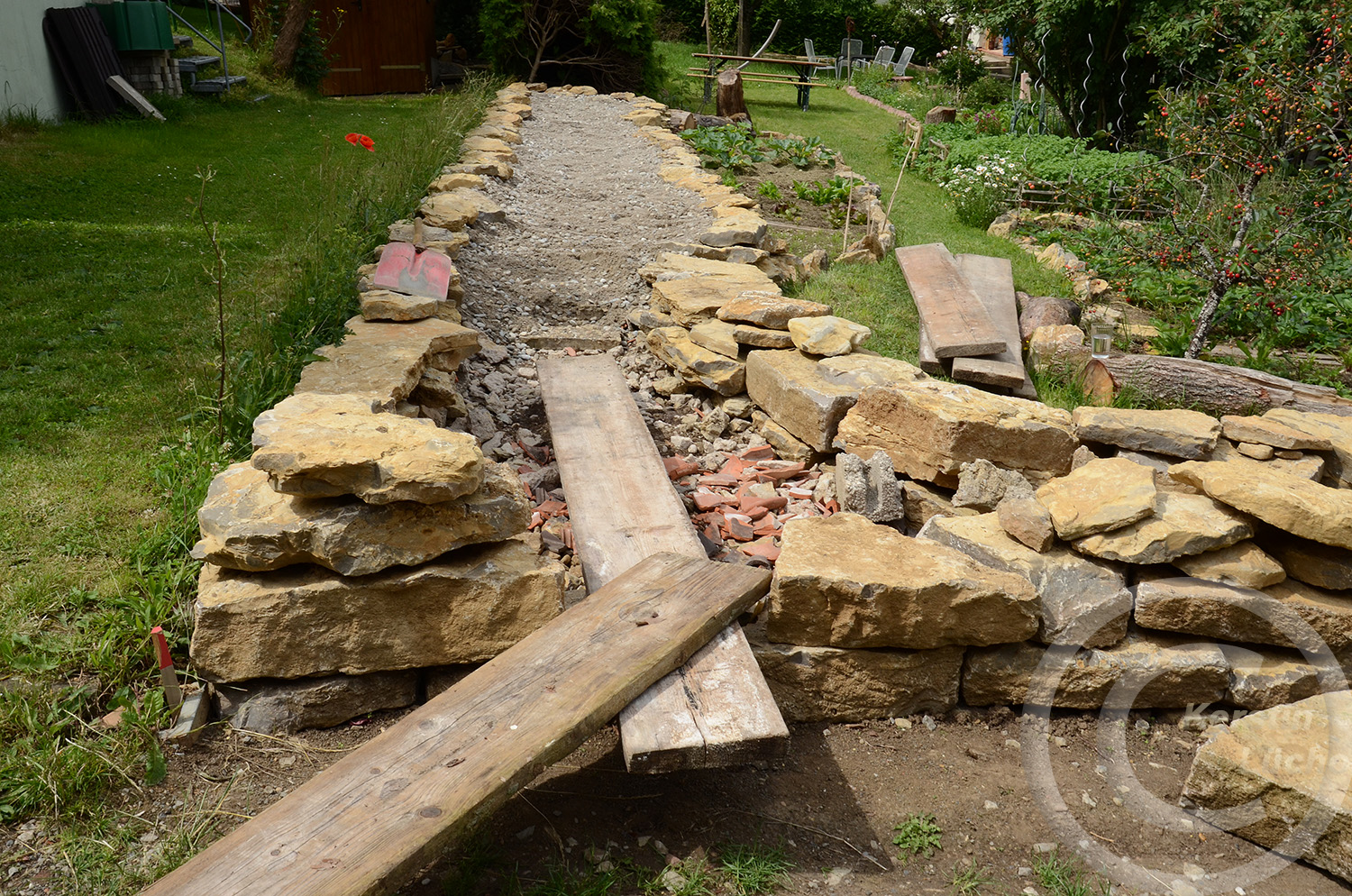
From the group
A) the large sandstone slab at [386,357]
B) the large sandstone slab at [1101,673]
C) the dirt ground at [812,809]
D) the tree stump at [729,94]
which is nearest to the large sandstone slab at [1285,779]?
the dirt ground at [812,809]

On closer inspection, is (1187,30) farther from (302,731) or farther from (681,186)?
(302,731)

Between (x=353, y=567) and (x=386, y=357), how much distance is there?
145cm

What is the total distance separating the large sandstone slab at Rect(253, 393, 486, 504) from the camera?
98.0 inches

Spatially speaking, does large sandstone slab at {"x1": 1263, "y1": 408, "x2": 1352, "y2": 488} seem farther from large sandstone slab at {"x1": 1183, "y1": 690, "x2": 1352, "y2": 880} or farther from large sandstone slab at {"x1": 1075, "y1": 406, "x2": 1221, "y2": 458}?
large sandstone slab at {"x1": 1183, "y1": 690, "x2": 1352, "y2": 880}

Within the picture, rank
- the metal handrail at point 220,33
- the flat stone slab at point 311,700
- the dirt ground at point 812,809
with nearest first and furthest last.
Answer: the dirt ground at point 812,809 → the flat stone slab at point 311,700 → the metal handrail at point 220,33

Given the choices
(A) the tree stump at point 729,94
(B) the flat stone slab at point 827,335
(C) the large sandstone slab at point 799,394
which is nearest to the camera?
(C) the large sandstone slab at point 799,394

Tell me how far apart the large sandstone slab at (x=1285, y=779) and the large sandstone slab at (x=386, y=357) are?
279 centimetres

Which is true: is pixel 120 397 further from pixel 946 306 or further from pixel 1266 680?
pixel 1266 680

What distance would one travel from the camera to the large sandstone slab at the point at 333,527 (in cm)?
252

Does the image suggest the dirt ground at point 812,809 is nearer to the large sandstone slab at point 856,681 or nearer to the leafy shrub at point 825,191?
the large sandstone slab at point 856,681

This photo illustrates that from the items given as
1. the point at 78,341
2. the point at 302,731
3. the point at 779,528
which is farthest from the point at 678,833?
the point at 78,341

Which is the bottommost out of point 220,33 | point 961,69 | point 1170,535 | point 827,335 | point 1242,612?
point 1242,612

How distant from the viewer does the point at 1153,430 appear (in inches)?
145

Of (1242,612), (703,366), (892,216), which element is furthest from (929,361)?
(892,216)
